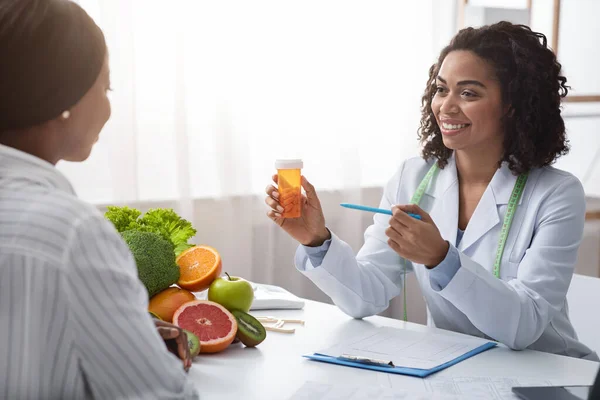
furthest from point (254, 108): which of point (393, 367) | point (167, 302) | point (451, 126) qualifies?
point (393, 367)

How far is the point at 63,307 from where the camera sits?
75 centimetres

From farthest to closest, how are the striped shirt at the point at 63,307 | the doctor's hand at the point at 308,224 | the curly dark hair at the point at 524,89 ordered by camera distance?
the curly dark hair at the point at 524,89 → the doctor's hand at the point at 308,224 → the striped shirt at the point at 63,307

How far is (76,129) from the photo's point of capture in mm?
918

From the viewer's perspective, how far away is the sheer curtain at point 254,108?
2.42 metres

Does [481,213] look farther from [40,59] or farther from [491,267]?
[40,59]

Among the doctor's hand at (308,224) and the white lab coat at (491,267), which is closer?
the white lab coat at (491,267)

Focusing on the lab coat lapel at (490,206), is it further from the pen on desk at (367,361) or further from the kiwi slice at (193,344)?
the kiwi slice at (193,344)

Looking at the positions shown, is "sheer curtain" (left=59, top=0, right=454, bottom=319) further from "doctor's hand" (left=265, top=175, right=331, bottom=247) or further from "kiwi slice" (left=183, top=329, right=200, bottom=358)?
"kiwi slice" (left=183, top=329, right=200, bottom=358)

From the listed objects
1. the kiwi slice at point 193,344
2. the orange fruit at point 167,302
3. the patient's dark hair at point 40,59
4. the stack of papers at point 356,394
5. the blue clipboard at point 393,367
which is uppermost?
the patient's dark hair at point 40,59

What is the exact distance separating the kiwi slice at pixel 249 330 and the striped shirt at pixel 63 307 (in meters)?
0.65

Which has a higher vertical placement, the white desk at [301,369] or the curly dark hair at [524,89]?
the curly dark hair at [524,89]

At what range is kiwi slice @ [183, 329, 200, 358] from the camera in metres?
1.35

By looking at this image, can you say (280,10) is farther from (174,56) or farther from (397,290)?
(397,290)

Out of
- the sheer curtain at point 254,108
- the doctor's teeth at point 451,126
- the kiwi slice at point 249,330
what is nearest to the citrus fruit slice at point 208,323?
the kiwi slice at point 249,330
